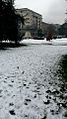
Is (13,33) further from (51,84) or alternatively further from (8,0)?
(51,84)

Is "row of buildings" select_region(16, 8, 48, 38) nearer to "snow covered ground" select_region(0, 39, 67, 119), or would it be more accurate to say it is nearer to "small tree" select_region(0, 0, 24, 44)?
"small tree" select_region(0, 0, 24, 44)

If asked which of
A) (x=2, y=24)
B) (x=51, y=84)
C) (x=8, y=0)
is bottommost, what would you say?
(x=51, y=84)

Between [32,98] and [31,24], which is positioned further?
[31,24]

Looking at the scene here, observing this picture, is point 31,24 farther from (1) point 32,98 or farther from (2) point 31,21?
(1) point 32,98

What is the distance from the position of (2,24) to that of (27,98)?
838 inches

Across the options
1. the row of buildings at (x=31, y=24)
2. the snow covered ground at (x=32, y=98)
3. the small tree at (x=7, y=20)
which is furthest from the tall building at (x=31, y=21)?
the snow covered ground at (x=32, y=98)

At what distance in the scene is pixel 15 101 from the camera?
6.25 m

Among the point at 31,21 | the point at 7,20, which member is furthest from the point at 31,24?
the point at 7,20

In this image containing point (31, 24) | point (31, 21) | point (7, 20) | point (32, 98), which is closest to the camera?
point (32, 98)

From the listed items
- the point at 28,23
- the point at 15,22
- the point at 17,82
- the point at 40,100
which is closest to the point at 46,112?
the point at 40,100

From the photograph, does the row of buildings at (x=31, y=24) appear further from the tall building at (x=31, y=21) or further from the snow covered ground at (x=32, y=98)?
the snow covered ground at (x=32, y=98)

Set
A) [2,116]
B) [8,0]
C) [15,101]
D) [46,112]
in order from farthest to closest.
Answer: [8,0] < [15,101] < [46,112] < [2,116]

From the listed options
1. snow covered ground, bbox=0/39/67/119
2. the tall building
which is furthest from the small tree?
the tall building

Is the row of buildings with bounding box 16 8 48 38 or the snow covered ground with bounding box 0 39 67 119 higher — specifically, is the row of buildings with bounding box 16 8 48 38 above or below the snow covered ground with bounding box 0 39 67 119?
above
